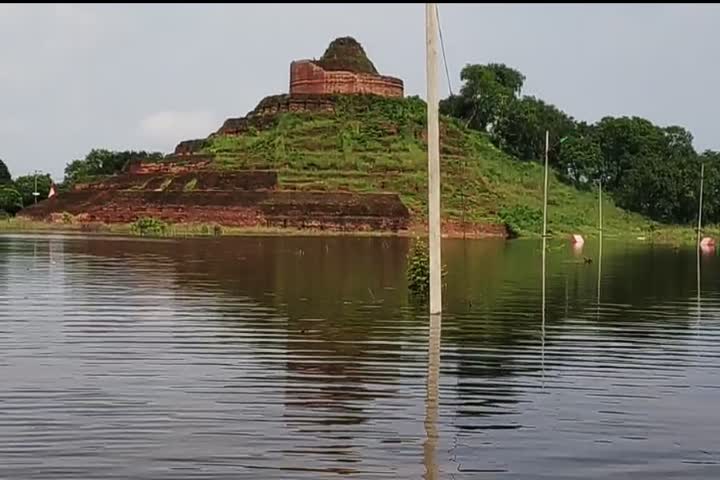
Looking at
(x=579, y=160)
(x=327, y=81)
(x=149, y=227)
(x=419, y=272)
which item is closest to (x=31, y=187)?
(x=327, y=81)

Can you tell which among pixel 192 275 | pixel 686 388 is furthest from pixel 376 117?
pixel 686 388

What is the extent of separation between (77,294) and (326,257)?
44.7ft

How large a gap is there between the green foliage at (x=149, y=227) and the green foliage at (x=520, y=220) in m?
19.7

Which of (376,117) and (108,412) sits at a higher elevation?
(376,117)

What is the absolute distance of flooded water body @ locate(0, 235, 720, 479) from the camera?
618cm

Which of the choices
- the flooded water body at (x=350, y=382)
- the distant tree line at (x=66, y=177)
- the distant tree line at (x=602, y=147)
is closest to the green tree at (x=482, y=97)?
the distant tree line at (x=602, y=147)

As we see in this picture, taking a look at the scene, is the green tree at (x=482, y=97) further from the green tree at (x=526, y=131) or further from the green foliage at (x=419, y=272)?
the green foliage at (x=419, y=272)

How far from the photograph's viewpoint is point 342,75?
74.8m

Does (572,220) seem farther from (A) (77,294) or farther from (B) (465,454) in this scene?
(B) (465,454)

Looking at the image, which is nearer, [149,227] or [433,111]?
[433,111]

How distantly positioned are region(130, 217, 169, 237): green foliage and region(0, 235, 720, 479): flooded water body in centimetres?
3154

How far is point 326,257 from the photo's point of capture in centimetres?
2988

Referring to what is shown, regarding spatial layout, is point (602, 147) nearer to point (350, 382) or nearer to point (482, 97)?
point (482, 97)

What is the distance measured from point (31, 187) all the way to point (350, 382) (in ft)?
272
